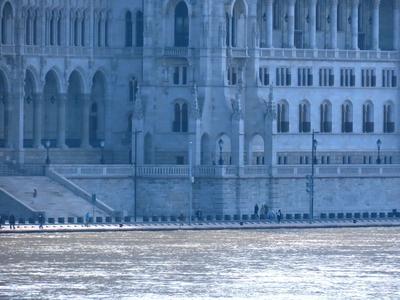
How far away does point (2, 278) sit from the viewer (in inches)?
7771

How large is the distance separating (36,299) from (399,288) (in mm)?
20171

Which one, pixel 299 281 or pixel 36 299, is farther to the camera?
pixel 299 281

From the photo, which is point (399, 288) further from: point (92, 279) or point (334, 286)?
point (92, 279)

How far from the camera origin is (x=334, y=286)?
196625mm

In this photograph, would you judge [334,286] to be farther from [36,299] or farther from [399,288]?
[36,299]

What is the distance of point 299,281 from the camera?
655 ft

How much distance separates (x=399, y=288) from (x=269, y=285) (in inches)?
268

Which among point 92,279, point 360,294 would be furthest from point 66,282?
point 360,294

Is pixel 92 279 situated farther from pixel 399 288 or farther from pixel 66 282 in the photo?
pixel 399 288

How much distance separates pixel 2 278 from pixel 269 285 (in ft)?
45.6

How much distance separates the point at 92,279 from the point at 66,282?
238 cm

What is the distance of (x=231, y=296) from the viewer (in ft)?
625

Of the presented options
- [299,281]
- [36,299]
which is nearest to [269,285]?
[299,281]

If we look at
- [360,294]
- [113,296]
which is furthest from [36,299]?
[360,294]
